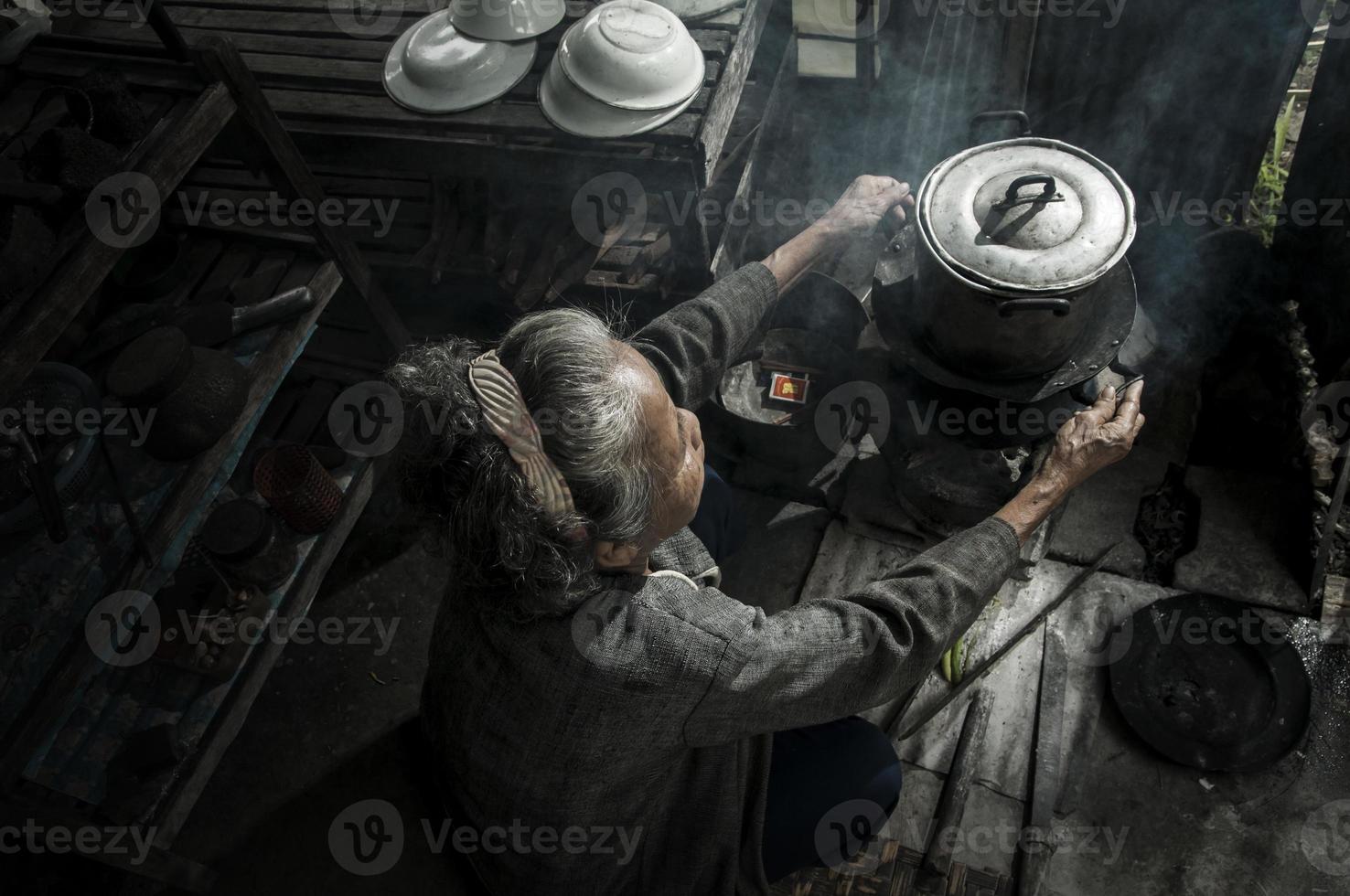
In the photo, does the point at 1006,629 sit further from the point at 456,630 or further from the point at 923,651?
the point at 456,630

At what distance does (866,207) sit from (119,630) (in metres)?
3.19

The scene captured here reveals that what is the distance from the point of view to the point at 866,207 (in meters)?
3.44

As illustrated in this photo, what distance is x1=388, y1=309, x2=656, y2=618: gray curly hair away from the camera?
1970 mm

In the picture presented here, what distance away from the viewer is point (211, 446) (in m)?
3.32

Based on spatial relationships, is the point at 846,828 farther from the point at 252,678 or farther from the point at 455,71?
the point at 455,71

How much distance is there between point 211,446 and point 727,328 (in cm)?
203

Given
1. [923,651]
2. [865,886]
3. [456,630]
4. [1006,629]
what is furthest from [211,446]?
[1006,629]

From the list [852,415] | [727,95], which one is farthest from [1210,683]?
[727,95]

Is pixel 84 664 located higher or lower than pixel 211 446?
lower

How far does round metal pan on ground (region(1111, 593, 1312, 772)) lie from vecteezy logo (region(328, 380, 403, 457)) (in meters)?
3.36

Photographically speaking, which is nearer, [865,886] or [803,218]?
[865,886]

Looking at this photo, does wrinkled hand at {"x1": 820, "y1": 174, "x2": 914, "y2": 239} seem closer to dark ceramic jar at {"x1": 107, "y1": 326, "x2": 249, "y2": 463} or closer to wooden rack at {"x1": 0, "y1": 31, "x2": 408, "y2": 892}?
wooden rack at {"x1": 0, "y1": 31, "x2": 408, "y2": 892}
